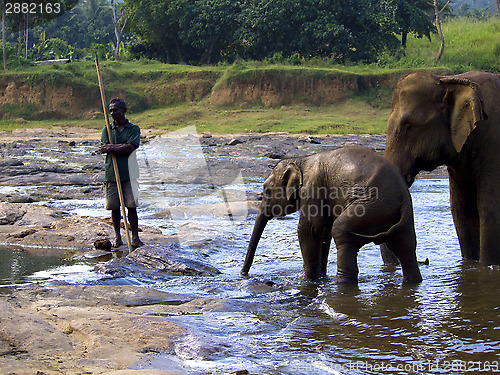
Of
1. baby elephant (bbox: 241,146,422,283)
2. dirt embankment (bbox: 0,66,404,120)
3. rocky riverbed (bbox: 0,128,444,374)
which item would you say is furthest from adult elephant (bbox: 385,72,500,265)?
dirt embankment (bbox: 0,66,404,120)

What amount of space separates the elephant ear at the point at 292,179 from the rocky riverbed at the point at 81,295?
4.17ft

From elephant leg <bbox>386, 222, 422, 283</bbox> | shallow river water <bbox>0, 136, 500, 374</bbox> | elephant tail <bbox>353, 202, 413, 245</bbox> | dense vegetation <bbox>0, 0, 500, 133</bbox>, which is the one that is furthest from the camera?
dense vegetation <bbox>0, 0, 500, 133</bbox>

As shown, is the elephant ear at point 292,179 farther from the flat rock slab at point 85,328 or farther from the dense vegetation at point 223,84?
the dense vegetation at point 223,84

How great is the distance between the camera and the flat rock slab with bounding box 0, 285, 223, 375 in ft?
12.0

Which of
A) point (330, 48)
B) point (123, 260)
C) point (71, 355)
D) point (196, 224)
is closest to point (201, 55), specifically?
point (330, 48)

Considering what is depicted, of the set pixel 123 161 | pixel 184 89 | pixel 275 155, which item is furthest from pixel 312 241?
pixel 184 89

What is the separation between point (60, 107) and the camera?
33.3m

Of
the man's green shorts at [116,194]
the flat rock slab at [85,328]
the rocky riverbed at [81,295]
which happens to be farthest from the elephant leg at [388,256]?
the man's green shorts at [116,194]

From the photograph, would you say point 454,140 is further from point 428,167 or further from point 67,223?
point 67,223

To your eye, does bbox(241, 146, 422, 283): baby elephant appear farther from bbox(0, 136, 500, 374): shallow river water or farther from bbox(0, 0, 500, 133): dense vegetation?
bbox(0, 0, 500, 133): dense vegetation

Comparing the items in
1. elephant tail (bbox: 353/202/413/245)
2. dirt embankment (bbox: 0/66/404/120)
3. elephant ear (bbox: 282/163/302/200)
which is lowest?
elephant tail (bbox: 353/202/413/245)

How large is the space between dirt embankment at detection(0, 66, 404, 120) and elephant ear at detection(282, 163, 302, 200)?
84.4ft

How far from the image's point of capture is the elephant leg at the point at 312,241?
6.29 meters

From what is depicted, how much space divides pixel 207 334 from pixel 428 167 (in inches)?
132
